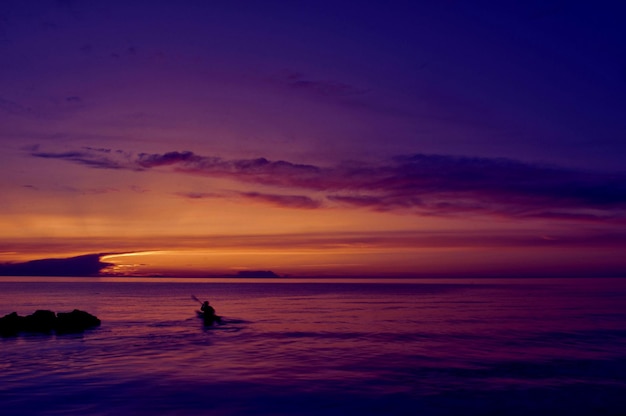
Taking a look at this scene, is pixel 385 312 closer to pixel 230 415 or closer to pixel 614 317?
pixel 614 317

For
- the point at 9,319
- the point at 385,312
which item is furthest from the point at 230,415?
the point at 385,312

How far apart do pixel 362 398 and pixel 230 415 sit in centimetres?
601

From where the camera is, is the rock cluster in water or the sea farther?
the rock cluster in water

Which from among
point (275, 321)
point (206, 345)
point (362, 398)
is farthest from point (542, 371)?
point (275, 321)

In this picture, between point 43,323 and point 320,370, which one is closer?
point 320,370

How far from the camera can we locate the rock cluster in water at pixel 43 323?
47.0 m

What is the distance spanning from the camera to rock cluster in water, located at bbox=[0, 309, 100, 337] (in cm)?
4703

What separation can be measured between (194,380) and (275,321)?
1257 inches

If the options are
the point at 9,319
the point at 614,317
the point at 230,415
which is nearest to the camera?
the point at 230,415

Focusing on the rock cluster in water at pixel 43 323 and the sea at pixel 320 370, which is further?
the rock cluster in water at pixel 43 323

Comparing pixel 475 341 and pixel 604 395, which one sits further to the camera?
pixel 475 341

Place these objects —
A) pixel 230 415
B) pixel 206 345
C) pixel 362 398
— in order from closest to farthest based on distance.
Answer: pixel 230 415 < pixel 362 398 < pixel 206 345

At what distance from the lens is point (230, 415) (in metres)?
21.4

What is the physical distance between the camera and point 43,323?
161 ft
